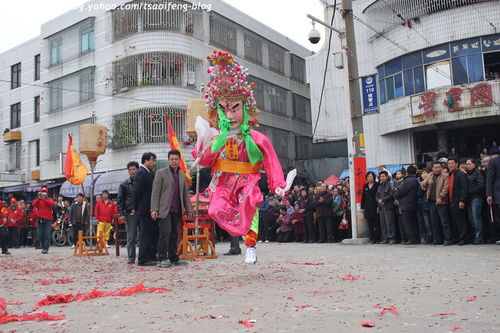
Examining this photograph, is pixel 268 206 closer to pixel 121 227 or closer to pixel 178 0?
pixel 121 227

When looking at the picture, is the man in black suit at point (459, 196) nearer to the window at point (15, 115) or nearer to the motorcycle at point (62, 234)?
the motorcycle at point (62, 234)

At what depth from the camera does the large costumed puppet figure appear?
282 inches

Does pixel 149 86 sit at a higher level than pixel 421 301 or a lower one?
higher

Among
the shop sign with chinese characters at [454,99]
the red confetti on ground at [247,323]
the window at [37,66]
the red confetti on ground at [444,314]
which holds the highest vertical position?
the window at [37,66]

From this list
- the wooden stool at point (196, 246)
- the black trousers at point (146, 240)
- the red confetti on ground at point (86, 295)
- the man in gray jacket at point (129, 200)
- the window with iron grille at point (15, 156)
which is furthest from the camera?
the window with iron grille at point (15, 156)

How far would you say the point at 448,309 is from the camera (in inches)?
158

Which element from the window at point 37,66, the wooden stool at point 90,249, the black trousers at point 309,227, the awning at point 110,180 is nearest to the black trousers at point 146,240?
the wooden stool at point 90,249

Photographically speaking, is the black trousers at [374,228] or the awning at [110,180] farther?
the awning at [110,180]

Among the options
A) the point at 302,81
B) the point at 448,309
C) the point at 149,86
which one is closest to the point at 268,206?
the point at 149,86

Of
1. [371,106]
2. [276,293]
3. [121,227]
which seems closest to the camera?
[276,293]

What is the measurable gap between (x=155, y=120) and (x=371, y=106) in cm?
1411

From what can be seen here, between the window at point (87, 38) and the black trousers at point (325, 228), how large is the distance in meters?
18.9

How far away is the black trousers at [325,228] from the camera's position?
48.5 feet

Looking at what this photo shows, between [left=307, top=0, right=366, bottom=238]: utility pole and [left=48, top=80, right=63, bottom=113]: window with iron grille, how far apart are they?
21260 millimetres
